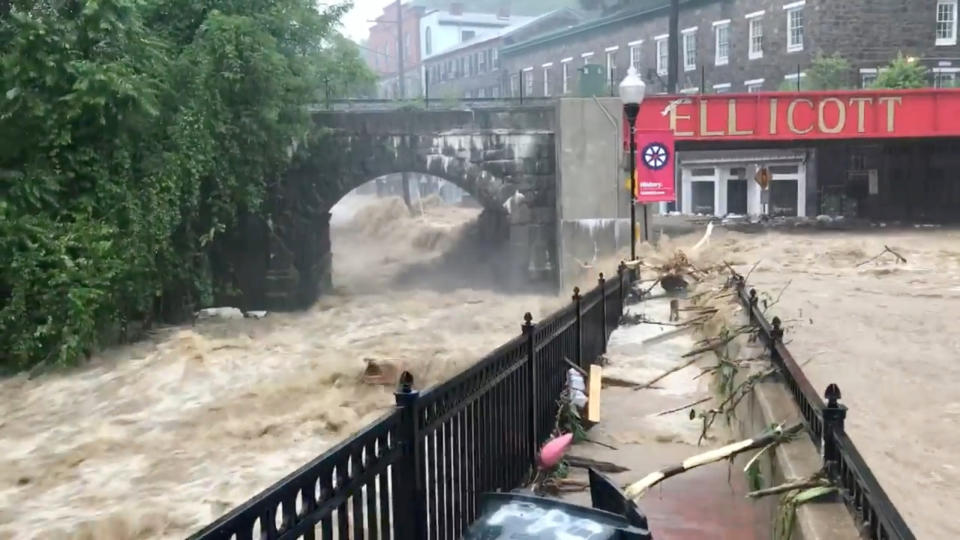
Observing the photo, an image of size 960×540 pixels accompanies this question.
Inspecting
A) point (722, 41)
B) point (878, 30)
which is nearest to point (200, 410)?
point (878, 30)

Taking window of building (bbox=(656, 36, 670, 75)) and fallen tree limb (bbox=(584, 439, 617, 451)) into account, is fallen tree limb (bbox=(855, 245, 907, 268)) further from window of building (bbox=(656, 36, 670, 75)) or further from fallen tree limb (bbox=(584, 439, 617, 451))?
window of building (bbox=(656, 36, 670, 75))

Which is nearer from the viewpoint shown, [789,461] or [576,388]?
[789,461]

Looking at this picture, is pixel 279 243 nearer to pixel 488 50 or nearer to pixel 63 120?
pixel 63 120

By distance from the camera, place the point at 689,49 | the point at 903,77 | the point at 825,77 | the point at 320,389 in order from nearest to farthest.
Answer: the point at 320,389 < the point at 903,77 < the point at 825,77 < the point at 689,49

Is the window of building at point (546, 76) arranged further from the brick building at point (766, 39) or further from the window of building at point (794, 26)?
the window of building at point (794, 26)

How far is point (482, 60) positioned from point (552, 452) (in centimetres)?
5719

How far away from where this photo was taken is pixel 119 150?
18.1m

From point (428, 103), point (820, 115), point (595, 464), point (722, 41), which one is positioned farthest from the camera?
point (722, 41)

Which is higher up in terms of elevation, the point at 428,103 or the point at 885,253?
the point at 428,103

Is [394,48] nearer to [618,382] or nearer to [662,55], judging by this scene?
[662,55]

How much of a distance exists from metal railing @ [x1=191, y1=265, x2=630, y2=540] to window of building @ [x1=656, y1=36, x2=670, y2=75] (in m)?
37.7

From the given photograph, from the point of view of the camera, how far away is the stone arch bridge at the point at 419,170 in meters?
26.7

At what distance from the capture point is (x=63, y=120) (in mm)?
17031

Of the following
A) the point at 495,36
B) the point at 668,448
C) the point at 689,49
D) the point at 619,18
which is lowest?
the point at 668,448
